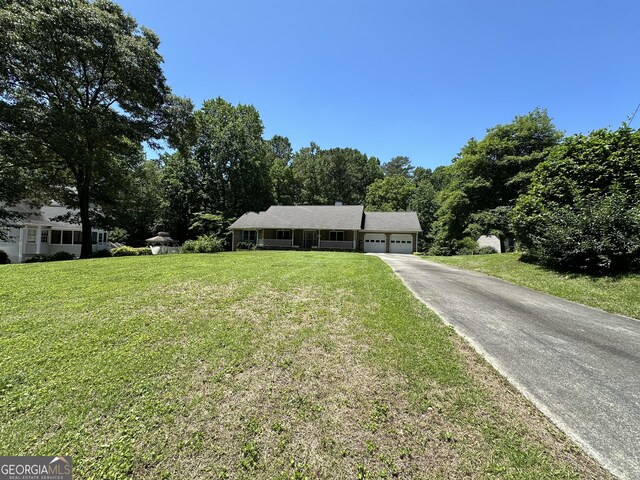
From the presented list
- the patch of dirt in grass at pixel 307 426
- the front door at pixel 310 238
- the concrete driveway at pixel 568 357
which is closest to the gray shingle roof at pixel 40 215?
the front door at pixel 310 238

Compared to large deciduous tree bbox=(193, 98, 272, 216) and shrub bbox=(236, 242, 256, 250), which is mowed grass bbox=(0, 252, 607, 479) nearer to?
shrub bbox=(236, 242, 256, 250)

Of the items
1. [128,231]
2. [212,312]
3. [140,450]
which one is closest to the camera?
[140,450]

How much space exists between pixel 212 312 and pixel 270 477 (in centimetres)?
349

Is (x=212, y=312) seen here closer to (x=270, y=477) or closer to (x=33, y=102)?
(x=270, y=477)

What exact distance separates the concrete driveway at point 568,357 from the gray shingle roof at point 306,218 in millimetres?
19574

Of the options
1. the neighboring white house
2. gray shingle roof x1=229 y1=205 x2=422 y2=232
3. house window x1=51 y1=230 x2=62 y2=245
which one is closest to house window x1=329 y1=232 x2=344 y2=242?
gray shingle roof x1=229 y1=205 x2=422 y2=232

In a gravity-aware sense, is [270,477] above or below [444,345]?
below

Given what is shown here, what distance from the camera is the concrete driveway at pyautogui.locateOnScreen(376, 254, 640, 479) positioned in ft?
7.88

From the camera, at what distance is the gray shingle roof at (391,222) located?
26641mm

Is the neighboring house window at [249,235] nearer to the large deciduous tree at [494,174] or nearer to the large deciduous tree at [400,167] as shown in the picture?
the large deciduous tree at [494,174]

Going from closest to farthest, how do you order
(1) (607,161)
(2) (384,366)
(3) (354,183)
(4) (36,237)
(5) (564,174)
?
1. (2) (384,366)
2. (1) (607,161)
3. (5) (564,174)
4. (4) (36,237)
5. (3) (354,183)

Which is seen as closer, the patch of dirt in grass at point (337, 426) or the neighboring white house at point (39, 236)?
the patch of dirt in grass at point (337, 426)

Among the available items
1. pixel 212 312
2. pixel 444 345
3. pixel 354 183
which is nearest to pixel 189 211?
pixel 354 183

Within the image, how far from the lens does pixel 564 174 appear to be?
10797mm
